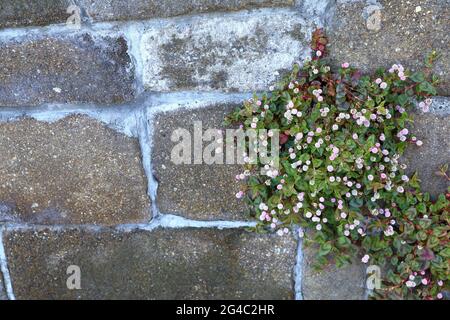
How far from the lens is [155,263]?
1797mm

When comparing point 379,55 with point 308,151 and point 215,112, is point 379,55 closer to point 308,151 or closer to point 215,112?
point 308,151

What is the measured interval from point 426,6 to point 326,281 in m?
0.98

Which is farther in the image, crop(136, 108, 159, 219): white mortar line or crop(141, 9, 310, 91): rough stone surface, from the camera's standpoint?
crop(136, 108, 159, 219): white mortar line

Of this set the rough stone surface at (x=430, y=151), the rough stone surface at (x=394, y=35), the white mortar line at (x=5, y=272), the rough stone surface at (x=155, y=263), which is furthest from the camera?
the white mortar line at (x=5, y=272)

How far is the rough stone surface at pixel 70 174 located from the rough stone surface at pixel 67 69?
0.10 m

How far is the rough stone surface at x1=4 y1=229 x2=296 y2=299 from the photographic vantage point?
1730mm

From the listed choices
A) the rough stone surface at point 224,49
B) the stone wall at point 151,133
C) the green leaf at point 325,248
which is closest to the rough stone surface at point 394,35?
the stone wall at point 151,133

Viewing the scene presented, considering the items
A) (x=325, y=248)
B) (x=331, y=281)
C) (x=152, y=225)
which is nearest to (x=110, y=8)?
(x=152, y=225)

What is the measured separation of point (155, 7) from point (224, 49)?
0.25 meters

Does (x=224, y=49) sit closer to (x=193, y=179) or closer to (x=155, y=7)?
(x=155, y=7)

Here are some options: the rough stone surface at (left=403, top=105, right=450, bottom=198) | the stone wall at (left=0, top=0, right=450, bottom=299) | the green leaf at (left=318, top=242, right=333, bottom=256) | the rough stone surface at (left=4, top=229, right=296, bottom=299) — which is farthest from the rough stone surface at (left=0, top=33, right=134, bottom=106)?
the rough stone surface at (left=403, top=105, right=450, bottom=198)

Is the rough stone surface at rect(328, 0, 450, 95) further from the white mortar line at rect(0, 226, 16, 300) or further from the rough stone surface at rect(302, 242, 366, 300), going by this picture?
the white mortar line at rect(0, 226, 16, 300)

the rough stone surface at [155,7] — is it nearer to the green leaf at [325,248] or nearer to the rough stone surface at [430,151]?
the rough stone surface at [430,151]

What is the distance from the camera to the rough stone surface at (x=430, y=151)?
1511 mm
